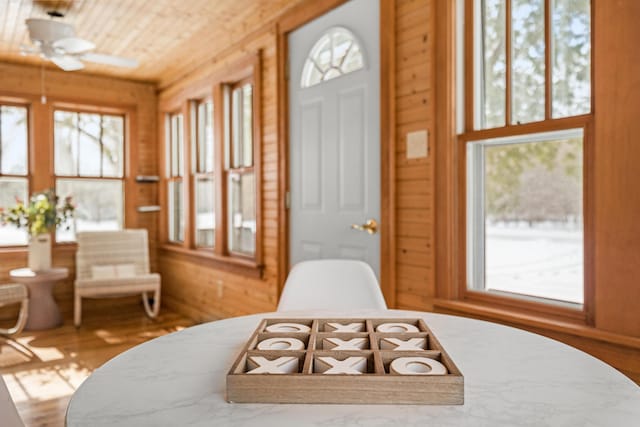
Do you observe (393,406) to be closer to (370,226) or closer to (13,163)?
(370,226)

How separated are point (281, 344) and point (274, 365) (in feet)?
0.53

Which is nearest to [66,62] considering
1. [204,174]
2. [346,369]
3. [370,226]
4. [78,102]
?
[204,174]

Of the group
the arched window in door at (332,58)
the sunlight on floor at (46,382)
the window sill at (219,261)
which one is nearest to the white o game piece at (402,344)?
the arched window in door at (332,58)

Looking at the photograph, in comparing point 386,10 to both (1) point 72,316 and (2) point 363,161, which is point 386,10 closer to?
(2) point 363,161

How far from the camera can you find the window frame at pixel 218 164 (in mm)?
3828

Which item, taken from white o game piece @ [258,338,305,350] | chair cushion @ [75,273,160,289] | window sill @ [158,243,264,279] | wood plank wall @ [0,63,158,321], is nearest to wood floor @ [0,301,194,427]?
chair cushion @ [75,273,160,289]

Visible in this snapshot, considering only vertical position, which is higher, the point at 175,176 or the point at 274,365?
the point at 175,176

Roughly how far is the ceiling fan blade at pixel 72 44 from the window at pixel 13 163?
221 cm

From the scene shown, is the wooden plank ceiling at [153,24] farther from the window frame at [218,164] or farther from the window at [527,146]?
the window at [527,146]

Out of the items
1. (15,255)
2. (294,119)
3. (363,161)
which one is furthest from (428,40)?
(15,255)

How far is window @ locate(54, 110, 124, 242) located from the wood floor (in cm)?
101

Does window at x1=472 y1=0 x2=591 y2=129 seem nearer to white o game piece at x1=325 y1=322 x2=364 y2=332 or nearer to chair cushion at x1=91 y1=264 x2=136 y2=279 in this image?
white o game piece at x1=325 y1=322 x2=364 y2=332

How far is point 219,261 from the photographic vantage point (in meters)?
4.43

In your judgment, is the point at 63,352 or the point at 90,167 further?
the point at 90,167
